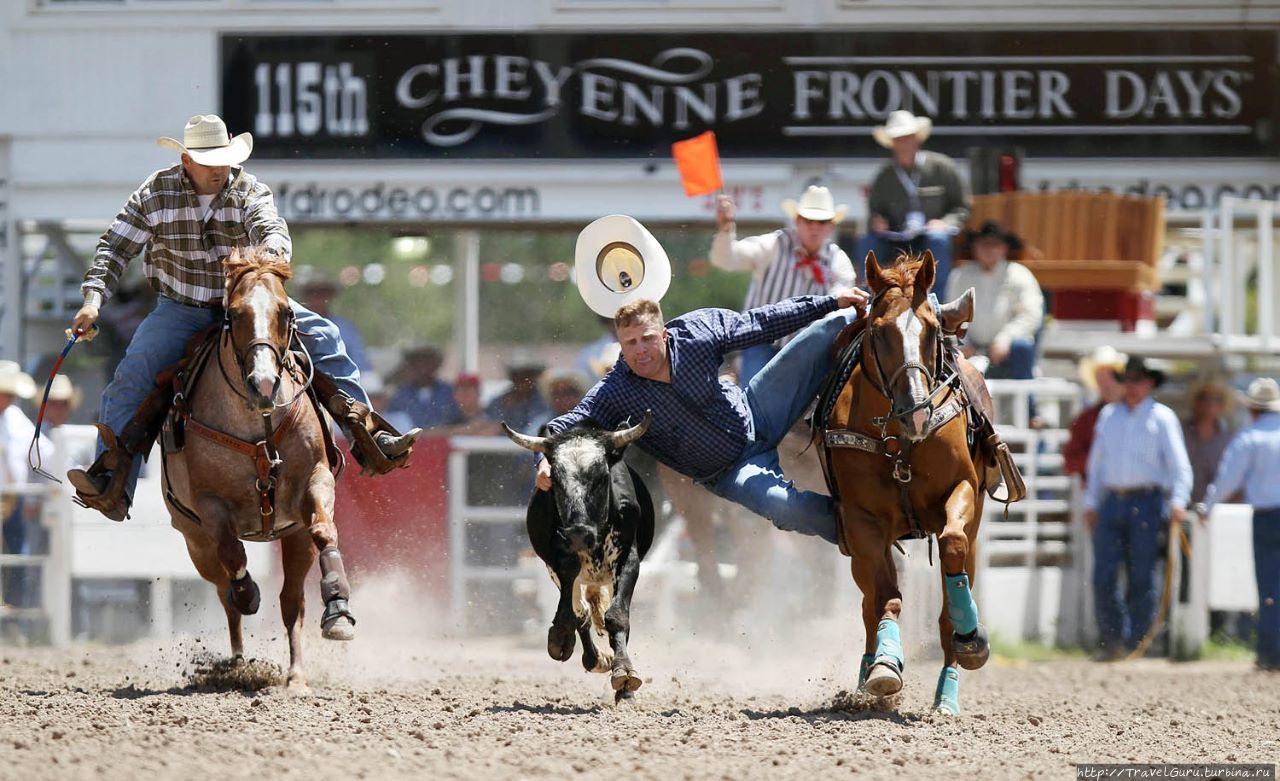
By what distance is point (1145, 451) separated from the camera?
443 inches

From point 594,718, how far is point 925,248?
458cm

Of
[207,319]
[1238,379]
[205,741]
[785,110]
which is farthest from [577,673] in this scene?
[1238,379]

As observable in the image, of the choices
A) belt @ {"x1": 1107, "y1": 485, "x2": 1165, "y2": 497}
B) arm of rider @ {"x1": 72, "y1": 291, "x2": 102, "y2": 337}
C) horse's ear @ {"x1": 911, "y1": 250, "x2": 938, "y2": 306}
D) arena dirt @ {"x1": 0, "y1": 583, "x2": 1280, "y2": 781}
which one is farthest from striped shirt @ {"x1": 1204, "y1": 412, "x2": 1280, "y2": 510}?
arm of rider @ {"x1": 72, "y1": 291, "x2": 102, "y2": 337}

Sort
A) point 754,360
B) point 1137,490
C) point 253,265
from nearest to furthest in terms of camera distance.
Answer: point 253,265 → point 754,360 → point 1137,490

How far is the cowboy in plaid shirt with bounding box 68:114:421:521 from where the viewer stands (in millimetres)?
7629

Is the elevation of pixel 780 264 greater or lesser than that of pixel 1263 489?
greater

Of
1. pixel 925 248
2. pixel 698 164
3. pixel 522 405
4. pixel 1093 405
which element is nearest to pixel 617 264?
pixel 698 164

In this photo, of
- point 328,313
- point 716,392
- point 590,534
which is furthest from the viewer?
point 328,313

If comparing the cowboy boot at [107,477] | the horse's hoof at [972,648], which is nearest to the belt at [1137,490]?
the horse's hoof at [972,648]

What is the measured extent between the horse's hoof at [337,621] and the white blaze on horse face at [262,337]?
908mm

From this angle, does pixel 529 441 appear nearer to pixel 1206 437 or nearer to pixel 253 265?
pixel 253 265

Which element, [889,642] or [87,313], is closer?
[889,642]

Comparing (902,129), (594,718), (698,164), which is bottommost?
(594,718)

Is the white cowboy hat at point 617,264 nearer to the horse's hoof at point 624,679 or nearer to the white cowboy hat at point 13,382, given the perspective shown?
the horse's hoof at point 624,679
